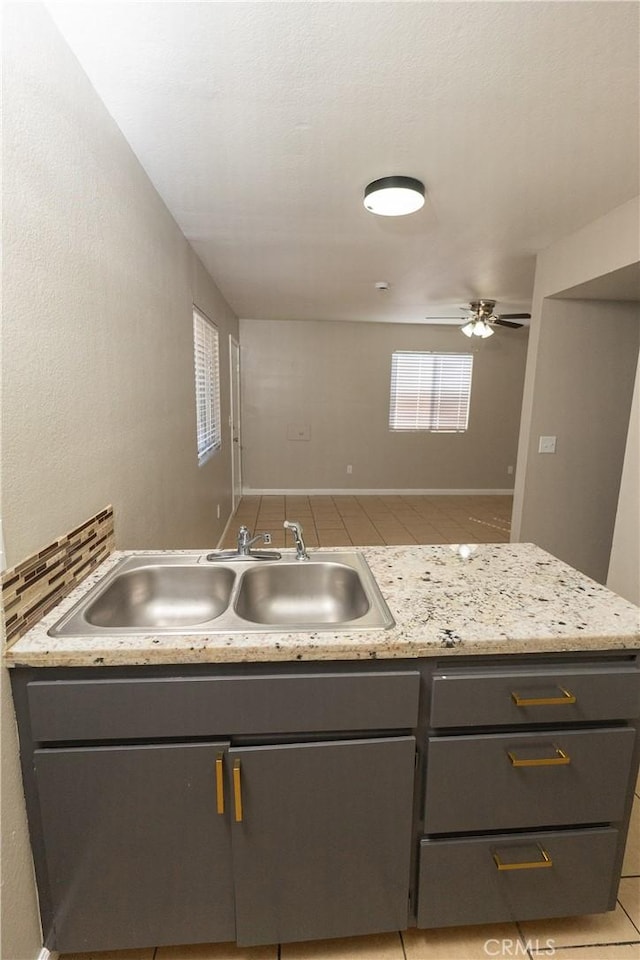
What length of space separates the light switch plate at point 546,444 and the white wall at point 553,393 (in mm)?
39

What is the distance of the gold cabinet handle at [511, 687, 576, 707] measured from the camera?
108 cm

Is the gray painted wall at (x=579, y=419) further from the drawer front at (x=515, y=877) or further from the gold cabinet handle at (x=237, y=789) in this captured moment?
the gold cabinet handle at (x=237, y=789)

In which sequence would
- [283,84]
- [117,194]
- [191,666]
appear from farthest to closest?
[117,194]
[283,84]
[191,666]

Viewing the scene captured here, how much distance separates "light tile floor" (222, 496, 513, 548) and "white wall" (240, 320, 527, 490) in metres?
0.37

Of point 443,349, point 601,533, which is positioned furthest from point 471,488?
point 601,533

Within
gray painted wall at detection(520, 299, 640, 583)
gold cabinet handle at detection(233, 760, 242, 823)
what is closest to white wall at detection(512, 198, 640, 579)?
gray painted wall at detection(520, 299, 640, 583)

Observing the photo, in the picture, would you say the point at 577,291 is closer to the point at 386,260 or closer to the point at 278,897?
the point at 386,260

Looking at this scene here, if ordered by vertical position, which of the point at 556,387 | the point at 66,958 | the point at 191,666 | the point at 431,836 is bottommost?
the point at 66,958

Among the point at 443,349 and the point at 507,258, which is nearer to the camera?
the point at 507,258

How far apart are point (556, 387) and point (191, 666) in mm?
3058

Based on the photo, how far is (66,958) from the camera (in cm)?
117

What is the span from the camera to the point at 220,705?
3.38ft

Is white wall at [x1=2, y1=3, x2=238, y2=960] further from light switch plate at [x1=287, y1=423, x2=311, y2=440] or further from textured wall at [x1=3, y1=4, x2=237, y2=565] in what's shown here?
light switch plate at [x1=287, y1=423, x2=311, y2=440]

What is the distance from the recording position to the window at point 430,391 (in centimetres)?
642
